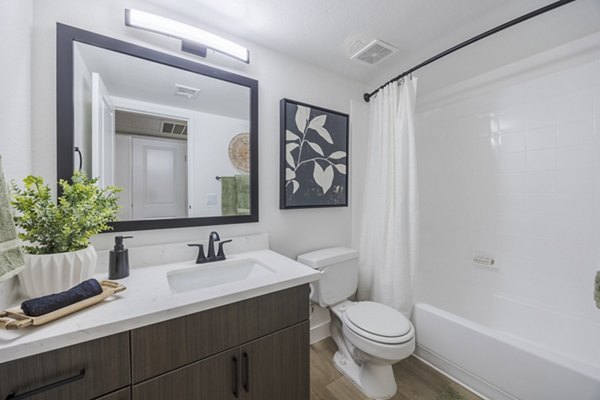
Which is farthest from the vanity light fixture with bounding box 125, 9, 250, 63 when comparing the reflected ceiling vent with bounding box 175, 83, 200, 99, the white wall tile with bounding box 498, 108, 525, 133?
the white wall tile with bounding box 498, 108, 525, 133

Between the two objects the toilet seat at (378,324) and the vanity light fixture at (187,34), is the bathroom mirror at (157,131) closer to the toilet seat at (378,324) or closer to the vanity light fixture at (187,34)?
the vanity light fixture at (187,34)

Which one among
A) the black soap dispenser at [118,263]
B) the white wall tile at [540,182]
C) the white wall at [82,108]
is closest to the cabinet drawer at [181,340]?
the black soap dispenser at [118,263]

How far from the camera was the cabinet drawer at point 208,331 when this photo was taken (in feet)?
2.32

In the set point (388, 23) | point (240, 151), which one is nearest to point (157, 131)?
point (240, 151)

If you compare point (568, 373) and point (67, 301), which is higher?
point (67, 301)

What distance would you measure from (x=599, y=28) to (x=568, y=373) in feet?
5.63

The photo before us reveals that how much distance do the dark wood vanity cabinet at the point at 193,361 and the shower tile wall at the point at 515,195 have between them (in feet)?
4.93

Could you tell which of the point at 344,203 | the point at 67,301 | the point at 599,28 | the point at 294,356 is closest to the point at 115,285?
the point at 67,301

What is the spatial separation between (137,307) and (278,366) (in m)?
0.61

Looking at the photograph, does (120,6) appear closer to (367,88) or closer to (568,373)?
(367,88)

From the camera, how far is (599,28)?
3.97ft

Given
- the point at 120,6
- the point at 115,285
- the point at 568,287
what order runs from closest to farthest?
the point at 115,285
the point at 120,6
the point at 568,287

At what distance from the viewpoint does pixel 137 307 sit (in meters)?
0.73

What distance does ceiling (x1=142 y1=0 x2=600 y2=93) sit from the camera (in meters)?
A: 1.24
